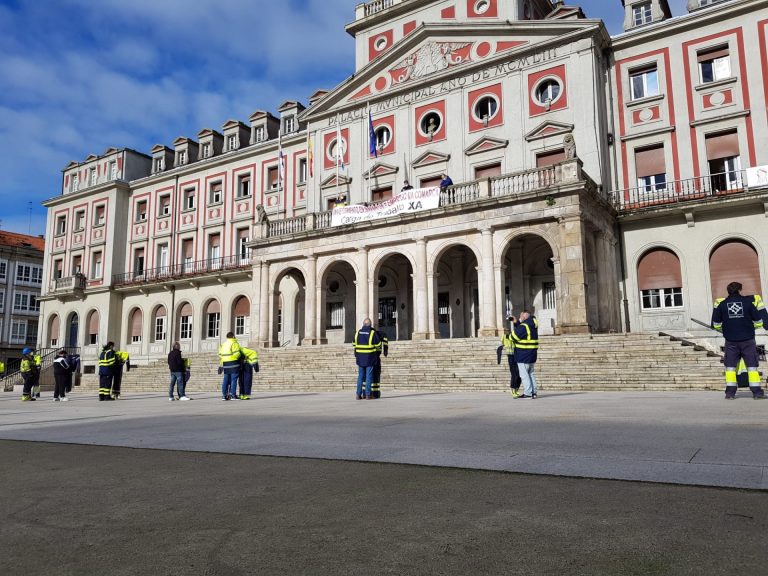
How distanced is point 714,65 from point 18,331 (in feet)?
200

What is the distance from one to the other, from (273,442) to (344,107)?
2667cm

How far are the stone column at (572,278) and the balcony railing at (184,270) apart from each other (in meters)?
20.0

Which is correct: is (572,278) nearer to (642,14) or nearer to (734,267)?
(734,267)

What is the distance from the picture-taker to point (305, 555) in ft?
8.13

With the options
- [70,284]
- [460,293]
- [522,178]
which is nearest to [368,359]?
[522,178]

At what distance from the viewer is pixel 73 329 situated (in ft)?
137

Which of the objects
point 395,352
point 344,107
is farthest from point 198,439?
point 344,107

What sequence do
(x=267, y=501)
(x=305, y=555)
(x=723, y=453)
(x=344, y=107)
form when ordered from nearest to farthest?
(x=305, y=555) → (x=267, y=501) → (x=723, y=453) → (x=344, y=107)

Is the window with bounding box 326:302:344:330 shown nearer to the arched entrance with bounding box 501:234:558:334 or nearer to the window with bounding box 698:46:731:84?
the arched entrance with bounding box 501:234:558:334

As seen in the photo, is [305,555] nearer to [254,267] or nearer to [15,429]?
[15,429]

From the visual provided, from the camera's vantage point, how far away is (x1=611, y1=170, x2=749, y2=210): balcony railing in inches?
877

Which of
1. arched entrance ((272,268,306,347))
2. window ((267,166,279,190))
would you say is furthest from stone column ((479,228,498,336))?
window ((267,166,279,190))

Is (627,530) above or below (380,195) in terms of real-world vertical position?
below

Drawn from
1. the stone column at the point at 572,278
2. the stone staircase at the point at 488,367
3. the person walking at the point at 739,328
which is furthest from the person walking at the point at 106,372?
the person walking at the point at 739,328
